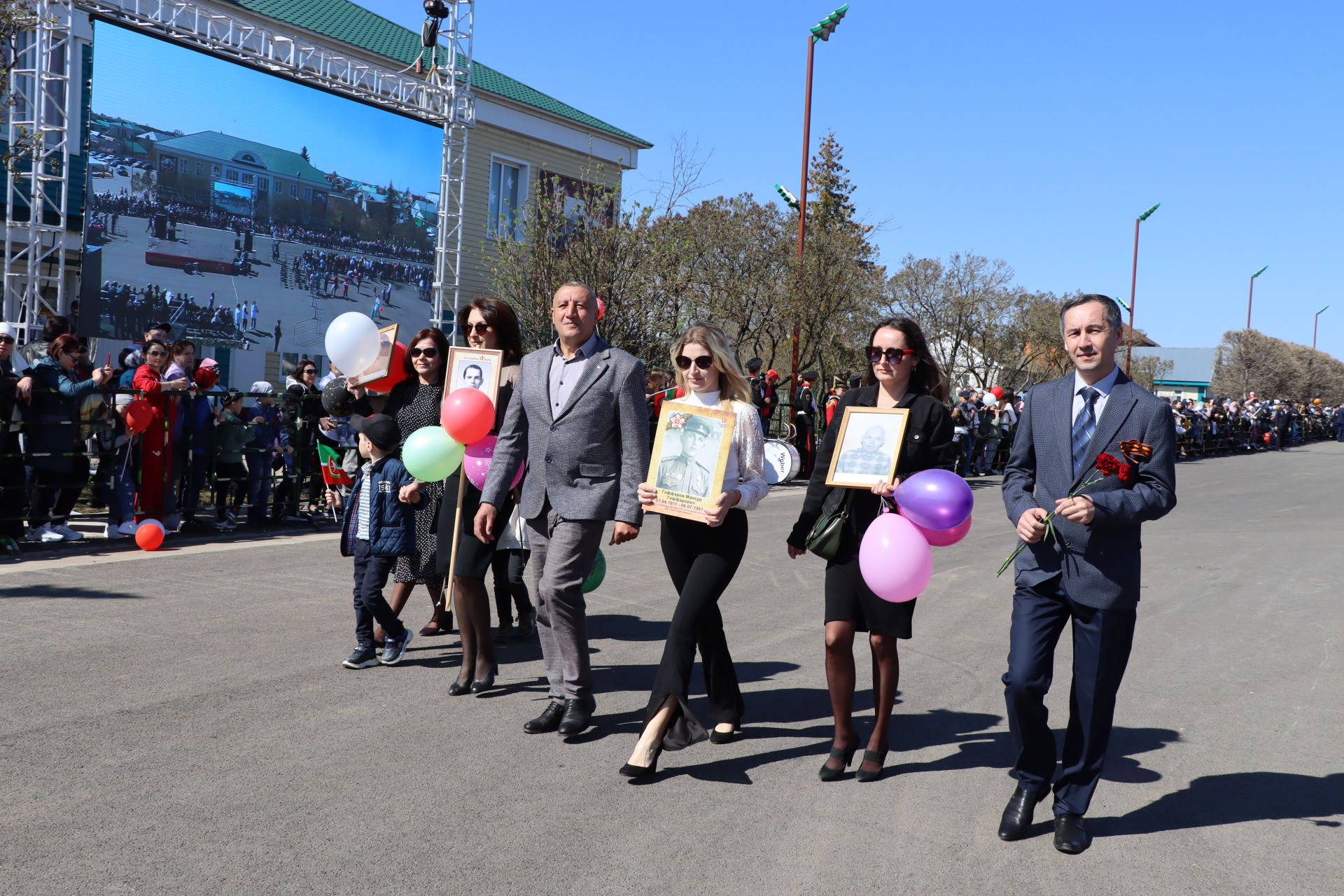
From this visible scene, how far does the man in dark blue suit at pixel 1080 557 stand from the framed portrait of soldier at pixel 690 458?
1169 millimetres

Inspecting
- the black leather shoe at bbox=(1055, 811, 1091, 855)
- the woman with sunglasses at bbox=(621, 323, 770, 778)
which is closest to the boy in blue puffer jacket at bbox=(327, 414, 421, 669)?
the woman with sunglasses at bbox=(621, 323, 770, 778)

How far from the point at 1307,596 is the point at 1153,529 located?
4755 mm

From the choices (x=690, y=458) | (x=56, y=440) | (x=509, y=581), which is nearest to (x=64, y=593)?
(x=56, y=440)

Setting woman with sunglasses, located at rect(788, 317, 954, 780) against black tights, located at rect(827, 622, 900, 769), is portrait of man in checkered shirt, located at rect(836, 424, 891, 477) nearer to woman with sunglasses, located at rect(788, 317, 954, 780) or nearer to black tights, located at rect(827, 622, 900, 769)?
woman with sunglasses, located at rect(788, 317, 954, 780)

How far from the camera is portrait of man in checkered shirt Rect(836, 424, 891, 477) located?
437 centimetres

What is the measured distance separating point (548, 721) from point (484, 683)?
0.72 meters

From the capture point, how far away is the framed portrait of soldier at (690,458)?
458cm

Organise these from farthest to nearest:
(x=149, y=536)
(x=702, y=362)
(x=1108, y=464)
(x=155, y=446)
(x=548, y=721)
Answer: (x=155, y=446)
(x=149, y=536)
(x=548, y=721)
(x=702, y=362)
(x=1108, y=464)

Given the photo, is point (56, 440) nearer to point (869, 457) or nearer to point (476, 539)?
point (476, 539)

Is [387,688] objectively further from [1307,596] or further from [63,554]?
[1307,596]

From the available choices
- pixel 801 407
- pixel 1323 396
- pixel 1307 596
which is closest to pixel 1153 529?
pixel 1307 596

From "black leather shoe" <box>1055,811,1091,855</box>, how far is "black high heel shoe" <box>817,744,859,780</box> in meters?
0.90

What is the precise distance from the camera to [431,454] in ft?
18.0

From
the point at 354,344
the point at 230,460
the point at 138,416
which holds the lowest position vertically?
the point at 230,460
